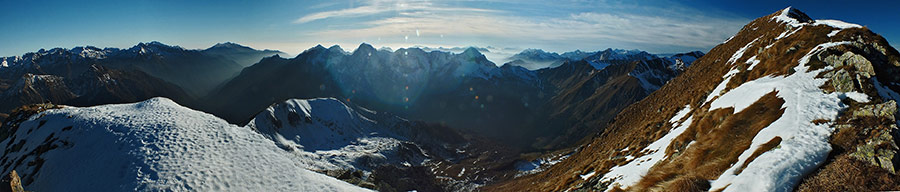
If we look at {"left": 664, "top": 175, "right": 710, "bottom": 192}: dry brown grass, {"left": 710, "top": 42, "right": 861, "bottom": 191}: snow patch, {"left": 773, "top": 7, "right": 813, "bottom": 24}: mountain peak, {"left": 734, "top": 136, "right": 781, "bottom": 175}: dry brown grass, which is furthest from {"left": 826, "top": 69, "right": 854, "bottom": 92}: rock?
{"left": 773, "top": 7, "right": 813, "bottom": 24}: mountain peak

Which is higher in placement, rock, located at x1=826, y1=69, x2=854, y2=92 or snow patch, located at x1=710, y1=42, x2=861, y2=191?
rock, located at x1=826, y1=69, x2=854, y2=92

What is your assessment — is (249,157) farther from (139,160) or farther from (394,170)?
(394,170)

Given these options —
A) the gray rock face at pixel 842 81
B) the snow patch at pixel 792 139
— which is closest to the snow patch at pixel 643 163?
the snow patch at pixel 792 139

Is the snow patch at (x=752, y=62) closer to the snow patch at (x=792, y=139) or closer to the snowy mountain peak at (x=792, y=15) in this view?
the snow patch at (x=792, y=139)

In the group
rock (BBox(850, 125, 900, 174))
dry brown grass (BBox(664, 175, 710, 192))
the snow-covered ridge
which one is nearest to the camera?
rock (BBox(850, 125, 900, 174))

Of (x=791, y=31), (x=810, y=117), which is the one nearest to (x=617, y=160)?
(x=810, y=117)

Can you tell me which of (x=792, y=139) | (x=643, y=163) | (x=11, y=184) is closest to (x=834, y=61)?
(x=792, y=139)

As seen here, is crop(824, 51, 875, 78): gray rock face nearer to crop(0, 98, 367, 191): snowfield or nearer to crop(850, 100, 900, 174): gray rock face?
crop(850, 100, 900, 174): gray rock face
